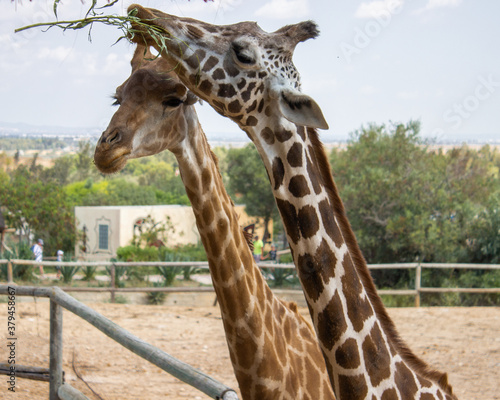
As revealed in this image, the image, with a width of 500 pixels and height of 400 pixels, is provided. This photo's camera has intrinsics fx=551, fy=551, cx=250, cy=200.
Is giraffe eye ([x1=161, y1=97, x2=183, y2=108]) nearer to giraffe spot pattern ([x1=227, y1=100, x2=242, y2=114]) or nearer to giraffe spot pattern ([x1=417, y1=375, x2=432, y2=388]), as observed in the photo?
giraffe spot pattern ([x1=227, y1=100, x2=242, y2=114])

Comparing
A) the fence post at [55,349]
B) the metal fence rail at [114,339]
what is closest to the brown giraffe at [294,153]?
the metal fence rail at [114,339]

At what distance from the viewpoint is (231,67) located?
5.71 feet

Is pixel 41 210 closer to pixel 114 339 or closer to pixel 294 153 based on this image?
pixel 114 339

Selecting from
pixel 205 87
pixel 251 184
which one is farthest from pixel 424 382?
pixel 251 184

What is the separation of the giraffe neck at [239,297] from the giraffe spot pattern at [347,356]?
670 mm

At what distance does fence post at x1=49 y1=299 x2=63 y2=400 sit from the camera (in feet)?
12.1

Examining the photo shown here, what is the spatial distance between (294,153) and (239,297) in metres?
0.89

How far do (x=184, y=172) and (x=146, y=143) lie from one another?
232 millimetres

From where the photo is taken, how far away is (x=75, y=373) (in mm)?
5973

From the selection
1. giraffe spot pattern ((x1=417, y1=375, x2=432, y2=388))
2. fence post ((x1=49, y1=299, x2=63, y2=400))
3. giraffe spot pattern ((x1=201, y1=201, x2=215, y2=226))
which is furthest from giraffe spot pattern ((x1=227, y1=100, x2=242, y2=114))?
fence post ((x1=49, y1=299, x2=63, y2=400))

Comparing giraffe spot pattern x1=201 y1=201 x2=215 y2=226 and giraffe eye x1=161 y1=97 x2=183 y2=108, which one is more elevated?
giraffe eye x1=161 y1=97 x2=183 y2=108

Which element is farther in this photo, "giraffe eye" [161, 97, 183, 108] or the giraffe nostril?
"giraffe eye" [161, 97, 183, 108]

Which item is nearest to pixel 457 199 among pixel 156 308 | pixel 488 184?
pixel 488 184

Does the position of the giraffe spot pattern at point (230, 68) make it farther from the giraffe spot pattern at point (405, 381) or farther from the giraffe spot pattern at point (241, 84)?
the giraffe spot pattern at point (405, 381)
